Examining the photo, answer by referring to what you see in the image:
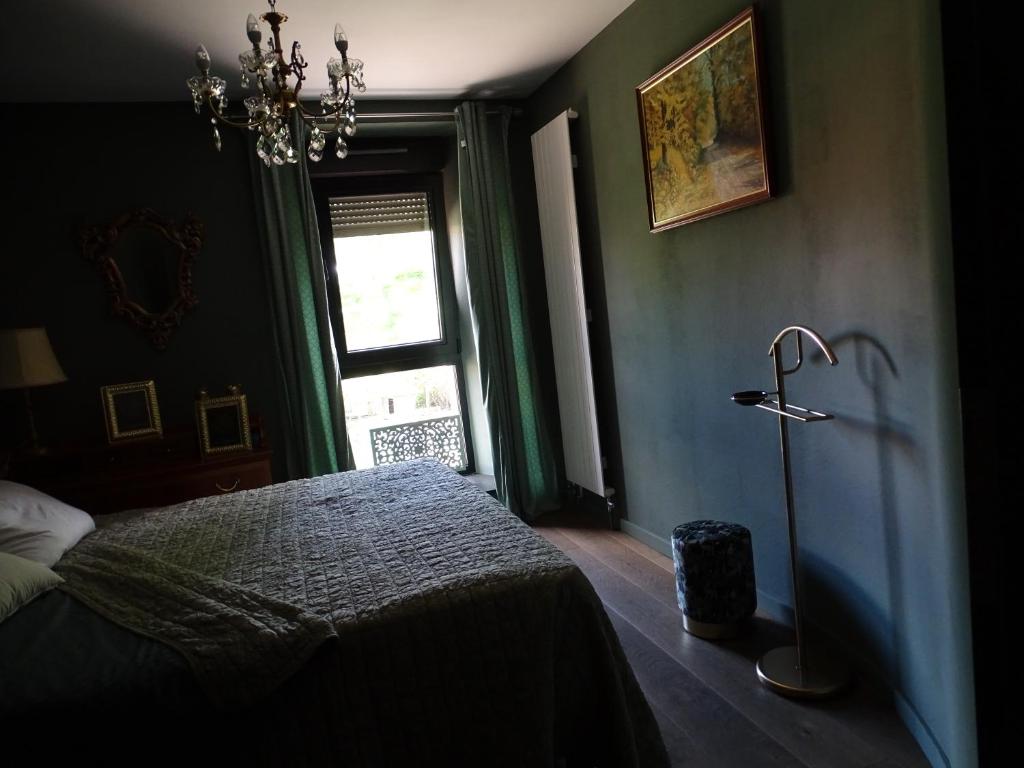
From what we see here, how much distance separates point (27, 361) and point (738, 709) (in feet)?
9.84

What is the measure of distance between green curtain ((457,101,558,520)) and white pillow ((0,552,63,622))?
8.06 feet

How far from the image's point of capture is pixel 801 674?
219 cm

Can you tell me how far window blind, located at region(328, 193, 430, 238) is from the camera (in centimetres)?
408

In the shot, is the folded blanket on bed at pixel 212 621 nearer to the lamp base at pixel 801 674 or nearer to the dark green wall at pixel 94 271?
the lamp base at pixel 801 674

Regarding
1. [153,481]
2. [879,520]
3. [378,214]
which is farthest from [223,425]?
[879,520]

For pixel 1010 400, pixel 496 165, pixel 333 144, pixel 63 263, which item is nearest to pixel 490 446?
pixel 496 165

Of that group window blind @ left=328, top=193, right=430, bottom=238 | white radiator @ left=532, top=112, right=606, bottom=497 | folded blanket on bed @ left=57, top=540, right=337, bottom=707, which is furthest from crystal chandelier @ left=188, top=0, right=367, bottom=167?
window blind @ left=328, top=193, right=430, bottom=238

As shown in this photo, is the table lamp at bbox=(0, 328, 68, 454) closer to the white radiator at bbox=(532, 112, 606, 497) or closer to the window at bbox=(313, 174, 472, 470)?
the window at bbox=(313, 174, 472, 470)

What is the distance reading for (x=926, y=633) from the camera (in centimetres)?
190

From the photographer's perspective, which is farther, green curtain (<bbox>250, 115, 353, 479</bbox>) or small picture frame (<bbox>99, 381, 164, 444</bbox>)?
green curtain (<bbox>250, 115, 353, 479</bbox>)

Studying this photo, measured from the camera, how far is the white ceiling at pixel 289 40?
254cm

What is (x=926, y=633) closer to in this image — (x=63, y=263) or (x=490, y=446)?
(x=490, y=446)

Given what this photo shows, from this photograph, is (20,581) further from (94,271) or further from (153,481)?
(94,271)

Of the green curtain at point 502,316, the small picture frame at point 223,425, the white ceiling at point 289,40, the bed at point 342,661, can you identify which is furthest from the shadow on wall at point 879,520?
the small picture frame at point 223,425
